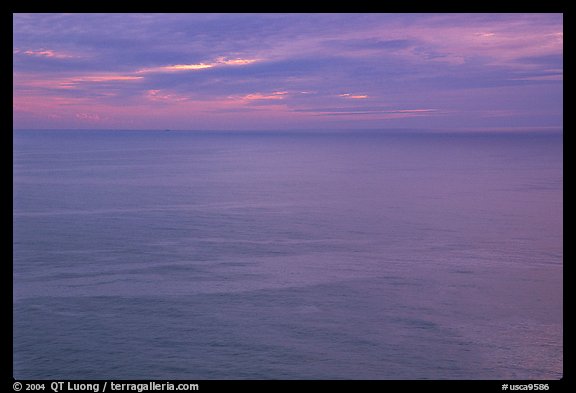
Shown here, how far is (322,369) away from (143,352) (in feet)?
15.6

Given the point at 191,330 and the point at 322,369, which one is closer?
the point at 322,369

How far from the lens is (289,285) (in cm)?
2064

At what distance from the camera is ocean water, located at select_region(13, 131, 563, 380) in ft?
49.5

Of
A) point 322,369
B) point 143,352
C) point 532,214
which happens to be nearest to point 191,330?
point 143,352

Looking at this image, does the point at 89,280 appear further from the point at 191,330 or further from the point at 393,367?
the point at 393,367

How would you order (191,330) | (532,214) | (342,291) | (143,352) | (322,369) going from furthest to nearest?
(532,214)
(342,291)
(191,330)
(143,352)
(322,369)

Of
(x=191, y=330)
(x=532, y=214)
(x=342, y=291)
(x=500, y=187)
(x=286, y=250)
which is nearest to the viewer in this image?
(x=191, y=330)

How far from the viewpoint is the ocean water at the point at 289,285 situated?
15.1 meters

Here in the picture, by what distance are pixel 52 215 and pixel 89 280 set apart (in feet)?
46.2
